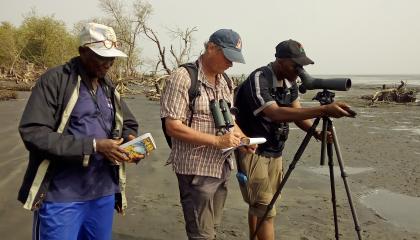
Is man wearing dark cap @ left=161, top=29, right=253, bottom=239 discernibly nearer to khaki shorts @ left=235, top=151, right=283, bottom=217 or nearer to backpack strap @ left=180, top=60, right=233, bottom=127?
backpack strap @ left=180, top=60, right=233, bottom=127

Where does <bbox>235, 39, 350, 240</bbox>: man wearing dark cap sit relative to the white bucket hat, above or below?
below

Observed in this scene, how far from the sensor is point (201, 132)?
2605 mm

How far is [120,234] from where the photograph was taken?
4.34m

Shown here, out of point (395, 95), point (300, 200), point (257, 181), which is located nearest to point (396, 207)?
point (300, 200)

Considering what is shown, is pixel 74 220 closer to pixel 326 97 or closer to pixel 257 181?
pixel 257 181

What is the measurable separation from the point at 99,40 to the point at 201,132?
86 centimetres

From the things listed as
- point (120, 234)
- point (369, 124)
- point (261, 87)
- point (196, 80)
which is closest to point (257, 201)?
point (261, 87)

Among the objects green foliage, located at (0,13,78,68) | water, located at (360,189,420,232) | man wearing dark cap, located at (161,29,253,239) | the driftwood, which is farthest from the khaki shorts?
green foliage, located at (0,13,78,68)

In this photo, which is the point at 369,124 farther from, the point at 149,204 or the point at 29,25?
the point at 29,25

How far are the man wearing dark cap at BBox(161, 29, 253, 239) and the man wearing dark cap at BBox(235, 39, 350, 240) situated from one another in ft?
2.03

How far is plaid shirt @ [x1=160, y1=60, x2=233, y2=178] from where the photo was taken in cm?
260

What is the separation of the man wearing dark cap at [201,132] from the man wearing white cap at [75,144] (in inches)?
14.3

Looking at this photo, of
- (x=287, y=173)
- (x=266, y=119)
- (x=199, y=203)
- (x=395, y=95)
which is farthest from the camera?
(x=395, y=95)

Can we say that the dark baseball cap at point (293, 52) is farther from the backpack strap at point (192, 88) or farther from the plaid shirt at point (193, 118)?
the backpack strap at point (192, 88)
